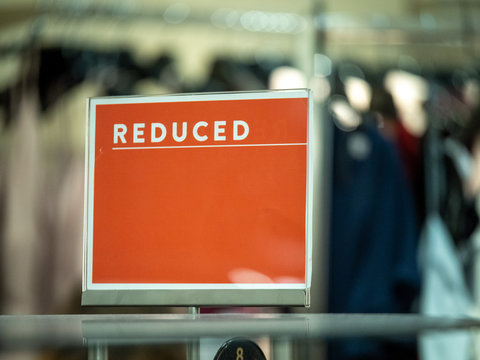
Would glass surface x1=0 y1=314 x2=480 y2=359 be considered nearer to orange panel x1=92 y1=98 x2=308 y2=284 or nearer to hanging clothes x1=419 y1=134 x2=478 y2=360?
orange panel x1=92 y1=98 x2=308 y2=284

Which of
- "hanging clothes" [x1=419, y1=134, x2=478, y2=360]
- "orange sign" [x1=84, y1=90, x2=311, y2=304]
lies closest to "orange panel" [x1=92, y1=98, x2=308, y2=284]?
"orange sign" [x1=84, y1=90, x2=311, y2=304]

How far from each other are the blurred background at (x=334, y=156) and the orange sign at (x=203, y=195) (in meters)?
0.89

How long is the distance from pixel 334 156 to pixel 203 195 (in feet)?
3.11

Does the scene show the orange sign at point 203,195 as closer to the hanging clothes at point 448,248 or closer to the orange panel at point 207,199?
the orange panel at point 207,199

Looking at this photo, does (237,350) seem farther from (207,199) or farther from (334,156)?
(334,156)

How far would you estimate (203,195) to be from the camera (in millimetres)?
457

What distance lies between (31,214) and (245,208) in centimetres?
100

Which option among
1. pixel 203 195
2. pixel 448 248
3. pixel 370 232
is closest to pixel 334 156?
pixel 370 232

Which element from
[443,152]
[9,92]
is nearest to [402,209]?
[443,152]

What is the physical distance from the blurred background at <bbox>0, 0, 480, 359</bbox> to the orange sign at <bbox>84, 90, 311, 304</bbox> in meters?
0.89

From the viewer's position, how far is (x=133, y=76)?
1523mm

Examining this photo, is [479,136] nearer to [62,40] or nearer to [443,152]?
[443,152]

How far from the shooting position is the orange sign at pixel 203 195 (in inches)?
17.5

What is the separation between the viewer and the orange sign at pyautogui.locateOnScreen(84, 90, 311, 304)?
445mm
